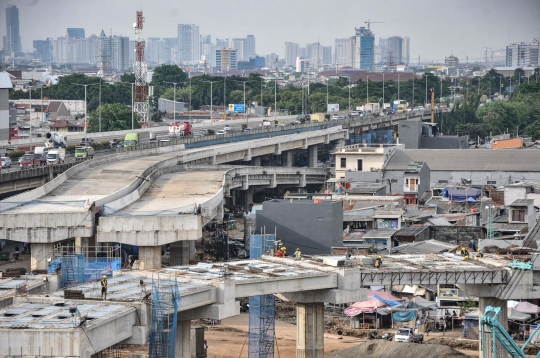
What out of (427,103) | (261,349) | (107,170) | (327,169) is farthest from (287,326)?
(427,103)

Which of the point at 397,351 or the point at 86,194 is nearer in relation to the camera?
the point at 397,351

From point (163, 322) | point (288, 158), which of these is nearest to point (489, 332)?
point (163, 322)

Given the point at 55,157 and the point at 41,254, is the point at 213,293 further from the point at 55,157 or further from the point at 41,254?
the point at 55,157

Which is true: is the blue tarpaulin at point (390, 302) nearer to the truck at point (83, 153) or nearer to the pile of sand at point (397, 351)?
the pile of sand at point (397, 351)

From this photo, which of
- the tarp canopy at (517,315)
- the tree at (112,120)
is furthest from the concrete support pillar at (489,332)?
the tree at (112,120)

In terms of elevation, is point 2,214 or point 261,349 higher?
point 2,214

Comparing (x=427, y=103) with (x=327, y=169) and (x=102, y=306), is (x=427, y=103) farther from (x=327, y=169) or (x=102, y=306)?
(x=102, y=306)

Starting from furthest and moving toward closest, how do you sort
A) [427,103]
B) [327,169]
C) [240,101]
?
1. [427,103]
2. [240,101]
3. [327,169]
